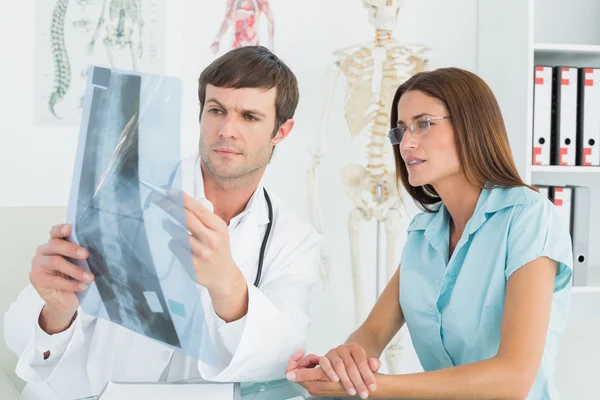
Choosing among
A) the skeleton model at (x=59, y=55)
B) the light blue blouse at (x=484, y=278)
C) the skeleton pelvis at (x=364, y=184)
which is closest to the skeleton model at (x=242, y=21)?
the skeleton model at (x=59, y=55)

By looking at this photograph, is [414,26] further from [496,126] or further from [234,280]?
[234,280]

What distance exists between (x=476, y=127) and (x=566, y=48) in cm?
129

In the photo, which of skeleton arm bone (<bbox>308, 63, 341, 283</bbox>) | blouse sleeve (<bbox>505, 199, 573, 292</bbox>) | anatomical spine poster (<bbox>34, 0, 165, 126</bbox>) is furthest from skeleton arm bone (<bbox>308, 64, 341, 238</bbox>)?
blouse sleeve (<bbox>505, 199, 573, 292</bbox>)

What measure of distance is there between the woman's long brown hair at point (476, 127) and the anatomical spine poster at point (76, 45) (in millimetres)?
1609

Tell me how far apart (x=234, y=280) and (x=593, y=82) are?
5.95 feet

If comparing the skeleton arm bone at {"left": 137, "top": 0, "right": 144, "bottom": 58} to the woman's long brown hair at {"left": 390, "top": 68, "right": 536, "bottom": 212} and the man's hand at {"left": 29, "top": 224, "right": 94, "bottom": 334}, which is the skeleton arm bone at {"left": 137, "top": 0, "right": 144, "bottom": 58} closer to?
the woman's long brown hair at {"left": 390, "top": 68, "right": 536, "bottom": 212}

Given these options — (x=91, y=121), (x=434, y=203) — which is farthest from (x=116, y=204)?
(x=434, y=203)

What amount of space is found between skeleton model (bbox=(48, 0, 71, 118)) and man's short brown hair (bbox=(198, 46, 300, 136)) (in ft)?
4.37

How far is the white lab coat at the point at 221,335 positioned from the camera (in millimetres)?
1203

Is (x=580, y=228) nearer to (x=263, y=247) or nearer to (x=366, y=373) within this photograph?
(x=263, y=247)

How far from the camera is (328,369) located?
1194mm

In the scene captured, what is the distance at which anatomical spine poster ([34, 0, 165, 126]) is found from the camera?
8.79 ft

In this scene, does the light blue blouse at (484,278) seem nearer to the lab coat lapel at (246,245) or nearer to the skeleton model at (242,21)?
the lab coat lapel at (246,245)

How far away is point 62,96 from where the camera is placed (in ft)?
8.82
